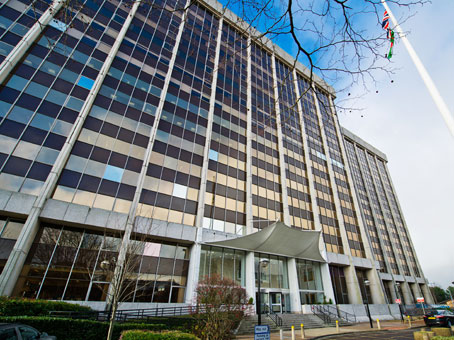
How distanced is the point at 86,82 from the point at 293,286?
3107 cm

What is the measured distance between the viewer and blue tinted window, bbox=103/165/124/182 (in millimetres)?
20031

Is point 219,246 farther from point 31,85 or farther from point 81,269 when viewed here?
point 31,85

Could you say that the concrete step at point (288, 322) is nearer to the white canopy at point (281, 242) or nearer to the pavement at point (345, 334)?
the pavement at point (345, 334)

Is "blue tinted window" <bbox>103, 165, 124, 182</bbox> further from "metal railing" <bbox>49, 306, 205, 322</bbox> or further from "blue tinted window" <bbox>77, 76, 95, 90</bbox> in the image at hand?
"metal railing" <bbox>49, 306, 205, 322</bbox>

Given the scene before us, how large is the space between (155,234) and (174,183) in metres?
5.71

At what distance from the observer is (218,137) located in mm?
28875

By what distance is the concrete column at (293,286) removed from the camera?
23.9 metres

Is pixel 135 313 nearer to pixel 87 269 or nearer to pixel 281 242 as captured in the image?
pixel 87 269

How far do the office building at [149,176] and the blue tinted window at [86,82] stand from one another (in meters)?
0.13

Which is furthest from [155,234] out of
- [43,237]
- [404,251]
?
[404,251]

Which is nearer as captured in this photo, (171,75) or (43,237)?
(43,237)

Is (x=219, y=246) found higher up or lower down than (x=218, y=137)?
lower down

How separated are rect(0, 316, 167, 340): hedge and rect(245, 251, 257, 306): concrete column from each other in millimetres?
12859

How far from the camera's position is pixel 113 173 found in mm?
20328
